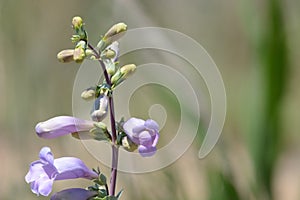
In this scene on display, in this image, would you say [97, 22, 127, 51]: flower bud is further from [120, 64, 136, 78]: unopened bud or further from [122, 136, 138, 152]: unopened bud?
[122, 136, 138, 152]: unopened bud

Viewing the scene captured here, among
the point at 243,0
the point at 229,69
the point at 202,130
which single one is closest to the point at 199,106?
the point at 202,130

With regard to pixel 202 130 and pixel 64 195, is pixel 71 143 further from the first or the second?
pixel 64 195

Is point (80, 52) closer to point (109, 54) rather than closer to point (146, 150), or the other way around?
point (109, 54)

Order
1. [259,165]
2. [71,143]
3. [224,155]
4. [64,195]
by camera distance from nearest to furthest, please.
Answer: [64,195] < [224,155] < [259,165] < [71,143]

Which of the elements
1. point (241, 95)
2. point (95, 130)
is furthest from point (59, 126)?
point (241, 95)

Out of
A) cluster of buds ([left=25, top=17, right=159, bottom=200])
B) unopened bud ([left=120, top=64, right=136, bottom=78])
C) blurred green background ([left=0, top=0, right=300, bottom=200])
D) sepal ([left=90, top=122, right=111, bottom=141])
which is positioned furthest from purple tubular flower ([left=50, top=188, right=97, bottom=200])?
blurred green background ([left=0, top=0, right=300, bottom=200])

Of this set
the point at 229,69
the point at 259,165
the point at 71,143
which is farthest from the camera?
the point at 229,69
